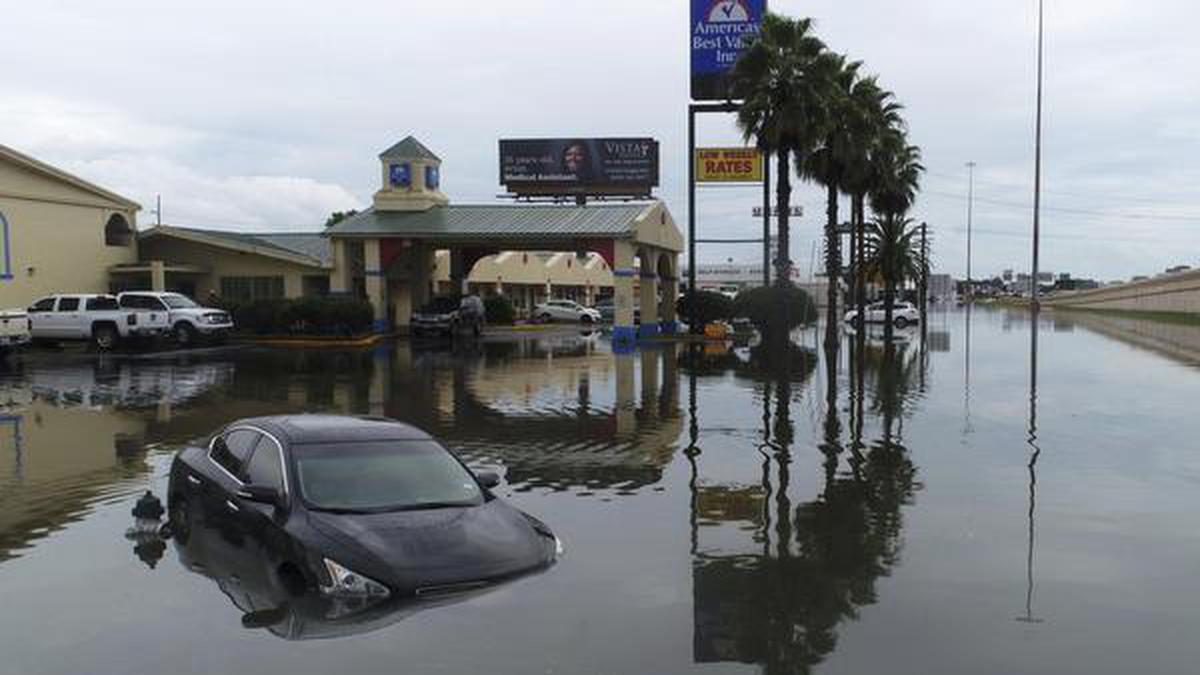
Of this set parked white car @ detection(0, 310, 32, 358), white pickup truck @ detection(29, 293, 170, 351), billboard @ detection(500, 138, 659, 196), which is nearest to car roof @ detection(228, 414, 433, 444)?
parked white car @ detection(0, 310, 32, 358)

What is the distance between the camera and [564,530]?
9.23 metres

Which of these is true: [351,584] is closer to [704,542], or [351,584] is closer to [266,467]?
[266,467]

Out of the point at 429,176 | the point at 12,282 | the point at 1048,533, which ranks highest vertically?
the point at 429,176

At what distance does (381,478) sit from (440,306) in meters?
33.9

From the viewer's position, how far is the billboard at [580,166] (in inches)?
2400

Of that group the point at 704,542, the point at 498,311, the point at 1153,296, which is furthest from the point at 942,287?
the point at 704,542

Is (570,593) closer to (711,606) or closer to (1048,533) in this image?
(711,606)

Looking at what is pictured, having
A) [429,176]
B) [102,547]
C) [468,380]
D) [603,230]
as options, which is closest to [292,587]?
[102,547]

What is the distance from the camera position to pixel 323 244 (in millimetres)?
44312

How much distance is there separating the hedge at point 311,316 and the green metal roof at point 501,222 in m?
3.79

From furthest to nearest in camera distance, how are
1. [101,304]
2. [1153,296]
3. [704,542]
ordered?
[1153,296], [101,304], [704,542]

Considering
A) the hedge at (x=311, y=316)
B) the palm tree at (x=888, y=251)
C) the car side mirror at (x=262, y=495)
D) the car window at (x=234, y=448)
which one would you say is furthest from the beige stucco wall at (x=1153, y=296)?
the car side mirror at (x=262, y=495)

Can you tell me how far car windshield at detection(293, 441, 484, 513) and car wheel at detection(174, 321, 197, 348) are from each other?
2682 centimetres

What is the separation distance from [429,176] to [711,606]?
1435 inches
